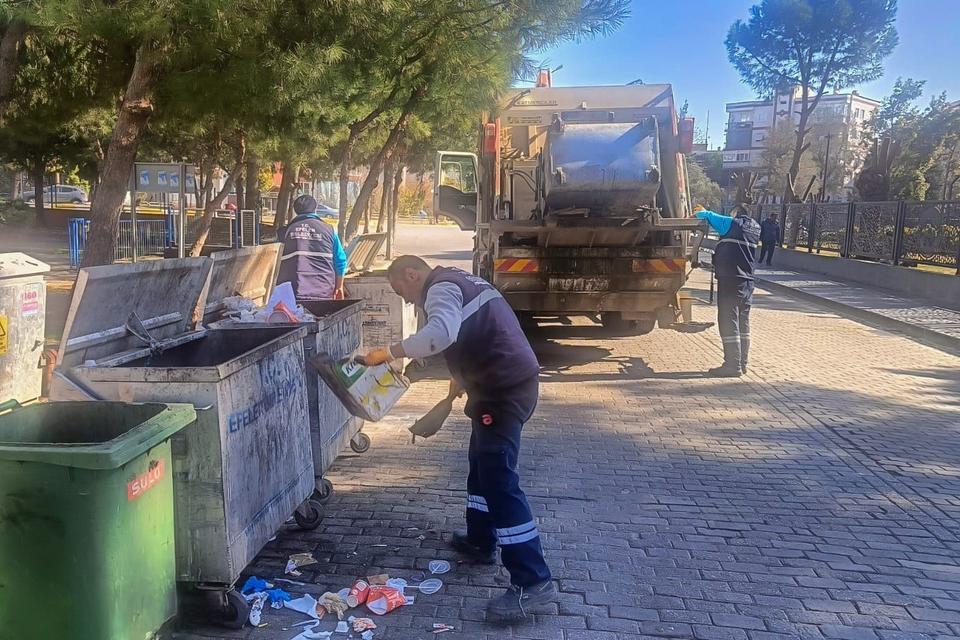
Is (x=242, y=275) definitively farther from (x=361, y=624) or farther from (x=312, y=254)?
(x=361, y=624)

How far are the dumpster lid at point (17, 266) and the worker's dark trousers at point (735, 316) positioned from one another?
21.9 ft

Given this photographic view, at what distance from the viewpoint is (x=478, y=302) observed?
3688 mm

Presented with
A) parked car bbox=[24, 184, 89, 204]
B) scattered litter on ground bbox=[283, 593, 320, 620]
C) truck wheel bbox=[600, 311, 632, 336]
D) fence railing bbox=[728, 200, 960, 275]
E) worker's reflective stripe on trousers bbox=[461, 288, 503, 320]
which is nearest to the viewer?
scattered litter on ground bbox=[283, 593, 320, 620]

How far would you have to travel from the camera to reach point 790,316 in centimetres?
1431

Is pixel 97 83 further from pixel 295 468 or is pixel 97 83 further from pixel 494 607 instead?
pixel 494 607

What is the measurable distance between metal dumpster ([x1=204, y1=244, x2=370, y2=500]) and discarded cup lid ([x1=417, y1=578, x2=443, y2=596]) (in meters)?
1.13

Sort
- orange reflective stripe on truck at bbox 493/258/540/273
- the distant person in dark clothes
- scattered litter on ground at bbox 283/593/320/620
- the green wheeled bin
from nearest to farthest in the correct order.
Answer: the green wheeled bin → scattered litter on ground at bbox 283/593/320/620 → orange reflective stripe on truck at bbox 493/258/540/273 → the distant person in dark clothes

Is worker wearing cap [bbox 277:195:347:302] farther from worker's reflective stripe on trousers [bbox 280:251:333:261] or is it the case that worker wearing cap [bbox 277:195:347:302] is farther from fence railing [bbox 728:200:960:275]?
fence railing [bbox 728:200:960:275]

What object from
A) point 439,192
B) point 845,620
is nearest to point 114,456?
point 845,620

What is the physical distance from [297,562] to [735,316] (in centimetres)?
617

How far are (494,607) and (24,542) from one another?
1908 mm

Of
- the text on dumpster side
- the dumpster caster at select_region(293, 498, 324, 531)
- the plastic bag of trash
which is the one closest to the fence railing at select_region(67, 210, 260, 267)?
the dumpster caster at select_region(293, 498, 324, 531)

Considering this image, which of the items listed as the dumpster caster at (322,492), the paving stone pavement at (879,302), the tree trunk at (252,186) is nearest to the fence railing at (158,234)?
the tree trunk at (252,186)

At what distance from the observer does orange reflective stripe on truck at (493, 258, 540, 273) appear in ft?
27.6
